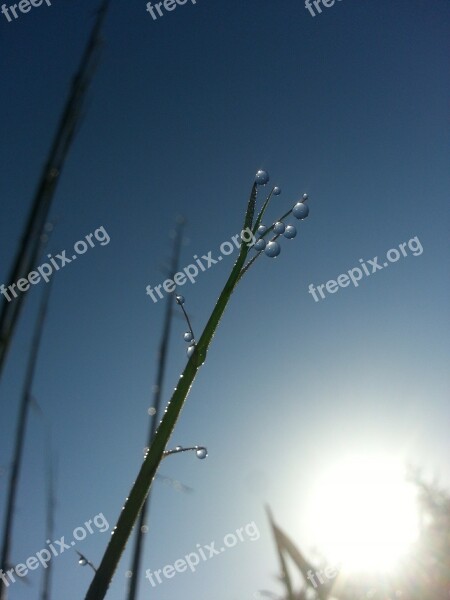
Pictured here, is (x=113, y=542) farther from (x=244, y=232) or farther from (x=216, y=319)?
(x=244, y=232)

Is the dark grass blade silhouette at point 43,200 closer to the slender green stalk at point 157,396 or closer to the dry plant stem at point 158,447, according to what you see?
the dry plant stem at point 158,447

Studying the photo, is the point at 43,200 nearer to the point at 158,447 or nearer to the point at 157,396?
the point at 158,447

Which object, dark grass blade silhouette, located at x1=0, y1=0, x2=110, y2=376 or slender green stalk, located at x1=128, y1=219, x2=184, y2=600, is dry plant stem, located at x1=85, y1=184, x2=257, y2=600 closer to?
dark grass blade silhouette, located at x1=0, y1=0, x2=110, y2=376

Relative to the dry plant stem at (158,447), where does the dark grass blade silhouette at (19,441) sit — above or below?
above

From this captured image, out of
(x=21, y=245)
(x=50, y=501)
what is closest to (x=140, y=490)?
(x=21, y=245)


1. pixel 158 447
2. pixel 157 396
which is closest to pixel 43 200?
pixel 158 447

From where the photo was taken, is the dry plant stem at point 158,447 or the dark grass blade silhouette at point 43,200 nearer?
the dry plant stem at point 158,447

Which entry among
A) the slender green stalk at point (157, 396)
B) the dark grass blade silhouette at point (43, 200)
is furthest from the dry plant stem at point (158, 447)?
the slender green stalk at point (157, 396)

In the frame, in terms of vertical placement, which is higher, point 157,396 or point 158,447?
point 157,396

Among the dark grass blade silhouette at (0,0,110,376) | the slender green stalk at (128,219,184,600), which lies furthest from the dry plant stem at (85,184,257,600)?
the slender green stalk at (128,219,184,600)
